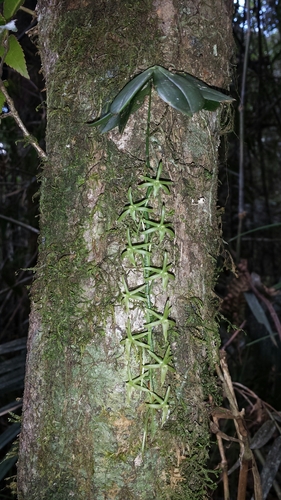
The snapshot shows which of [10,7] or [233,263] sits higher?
[10,7]

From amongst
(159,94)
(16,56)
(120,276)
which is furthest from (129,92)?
(16,56)

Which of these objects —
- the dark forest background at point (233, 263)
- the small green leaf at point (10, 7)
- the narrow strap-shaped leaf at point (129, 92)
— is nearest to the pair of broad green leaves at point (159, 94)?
the narrow strap-shaped leaf at point (129, 92)

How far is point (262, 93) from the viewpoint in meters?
3.07

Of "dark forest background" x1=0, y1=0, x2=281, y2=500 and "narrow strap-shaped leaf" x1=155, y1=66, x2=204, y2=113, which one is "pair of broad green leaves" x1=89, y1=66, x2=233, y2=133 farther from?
"dark forest background" x1=0, y1=0, x2=281, y2=500

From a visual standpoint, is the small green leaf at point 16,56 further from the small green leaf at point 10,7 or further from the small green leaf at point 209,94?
the small green leaf at point 209,94

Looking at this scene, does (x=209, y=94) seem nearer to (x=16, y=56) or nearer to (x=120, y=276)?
(x=120, y=276)

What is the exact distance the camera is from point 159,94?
2.07 ft

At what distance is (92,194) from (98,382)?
0.30 metres

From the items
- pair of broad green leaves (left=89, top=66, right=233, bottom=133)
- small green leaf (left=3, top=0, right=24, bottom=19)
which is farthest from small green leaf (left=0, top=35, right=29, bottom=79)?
pair of broad green leaves (left=89, top=66, right=233, bottom=133)

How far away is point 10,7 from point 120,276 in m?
0.59

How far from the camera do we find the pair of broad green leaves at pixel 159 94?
2.06ft

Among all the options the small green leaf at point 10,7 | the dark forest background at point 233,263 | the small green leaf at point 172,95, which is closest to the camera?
the small green leaf at point 172,95

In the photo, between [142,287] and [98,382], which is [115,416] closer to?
[98,382]

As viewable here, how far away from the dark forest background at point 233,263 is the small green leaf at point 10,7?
0.10m
